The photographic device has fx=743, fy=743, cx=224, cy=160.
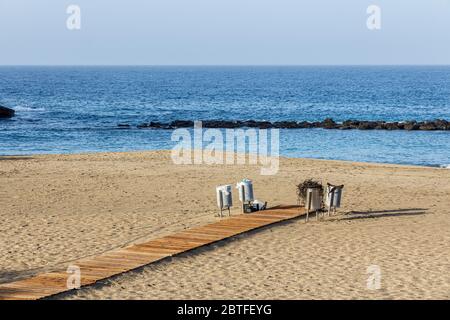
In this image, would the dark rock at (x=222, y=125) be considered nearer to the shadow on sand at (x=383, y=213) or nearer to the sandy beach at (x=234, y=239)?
the sandy beach at (x=234, y=239)

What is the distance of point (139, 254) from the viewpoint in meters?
13.3

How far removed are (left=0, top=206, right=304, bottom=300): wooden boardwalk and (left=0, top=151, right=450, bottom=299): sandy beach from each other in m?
0.25

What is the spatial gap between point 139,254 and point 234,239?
7.65 ft

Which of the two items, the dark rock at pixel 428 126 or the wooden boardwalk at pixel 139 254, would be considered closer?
the wooden boardwalk at pixel 139 254

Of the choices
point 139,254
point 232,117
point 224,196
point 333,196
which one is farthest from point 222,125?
point 139,254

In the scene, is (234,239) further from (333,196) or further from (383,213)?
(383,213)

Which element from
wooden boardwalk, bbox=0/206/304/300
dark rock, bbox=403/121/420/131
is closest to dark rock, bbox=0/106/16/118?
dark rock, bbox=403/121/420/131

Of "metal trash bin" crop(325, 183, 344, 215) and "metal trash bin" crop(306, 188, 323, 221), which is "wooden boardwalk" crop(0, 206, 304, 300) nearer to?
"metal trash bin" crop(306, 188, 323, 221)

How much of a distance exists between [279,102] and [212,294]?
7777 centimetres

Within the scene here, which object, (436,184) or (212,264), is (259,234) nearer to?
(212,264)

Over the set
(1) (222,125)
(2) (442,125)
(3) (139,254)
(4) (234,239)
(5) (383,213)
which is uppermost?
(3) (139,254)

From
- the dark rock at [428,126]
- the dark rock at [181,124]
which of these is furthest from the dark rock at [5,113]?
the dark rock at [428,126]

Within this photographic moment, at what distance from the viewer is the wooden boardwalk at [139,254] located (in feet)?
36.4

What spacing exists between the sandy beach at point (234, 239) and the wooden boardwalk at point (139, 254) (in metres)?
0.25
